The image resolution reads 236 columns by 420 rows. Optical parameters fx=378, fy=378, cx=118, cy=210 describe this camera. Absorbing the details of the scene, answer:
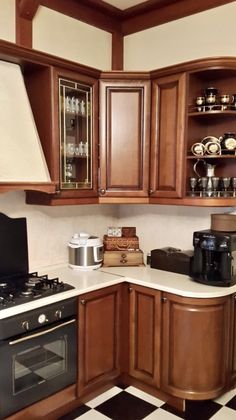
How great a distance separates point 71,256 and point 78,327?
0.63 m

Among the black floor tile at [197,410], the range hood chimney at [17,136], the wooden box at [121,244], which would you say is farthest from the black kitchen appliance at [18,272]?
the black floor tile at [197,410]

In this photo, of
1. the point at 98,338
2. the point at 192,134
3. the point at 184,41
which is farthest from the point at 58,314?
the point at 184,41

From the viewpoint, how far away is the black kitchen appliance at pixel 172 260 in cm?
274

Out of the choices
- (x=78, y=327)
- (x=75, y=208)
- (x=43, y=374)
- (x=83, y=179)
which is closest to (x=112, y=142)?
(x=83, y=179)

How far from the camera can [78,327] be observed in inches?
95.5

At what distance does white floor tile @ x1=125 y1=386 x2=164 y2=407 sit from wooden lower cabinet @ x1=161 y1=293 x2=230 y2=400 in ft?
0.44

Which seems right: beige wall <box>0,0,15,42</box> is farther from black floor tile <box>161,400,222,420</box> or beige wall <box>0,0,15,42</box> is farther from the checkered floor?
black floor tile <box>161,400,222,420</box>

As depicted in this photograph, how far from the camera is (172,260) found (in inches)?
110

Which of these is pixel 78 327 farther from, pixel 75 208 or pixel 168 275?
pixel 75 208

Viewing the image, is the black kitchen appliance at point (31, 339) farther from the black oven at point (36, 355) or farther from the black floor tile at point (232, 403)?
the black floor tile at point (232, 403)

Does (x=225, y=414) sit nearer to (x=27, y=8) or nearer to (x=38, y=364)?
(x=38, y=364)

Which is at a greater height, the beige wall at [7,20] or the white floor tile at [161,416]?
the beige wall at [7,20]

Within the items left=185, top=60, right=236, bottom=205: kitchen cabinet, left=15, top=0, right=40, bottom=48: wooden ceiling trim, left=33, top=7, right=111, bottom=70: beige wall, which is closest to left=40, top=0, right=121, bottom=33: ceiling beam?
left=33, top=7, right=111, bottom=70: beige wall

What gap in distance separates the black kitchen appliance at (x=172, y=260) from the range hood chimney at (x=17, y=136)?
1.03m
